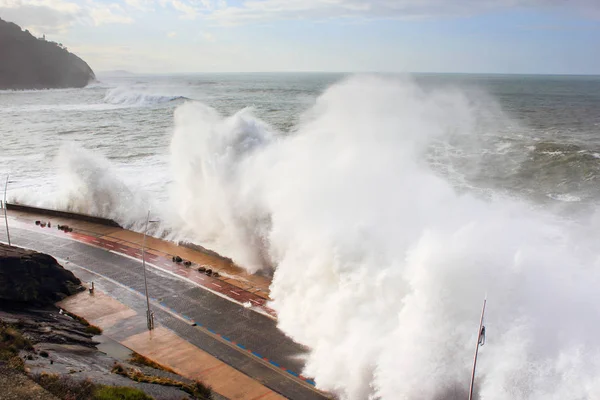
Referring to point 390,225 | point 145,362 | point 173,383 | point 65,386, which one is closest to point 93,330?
point 145,362

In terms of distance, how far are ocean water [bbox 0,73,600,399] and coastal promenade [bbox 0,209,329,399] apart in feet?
3.41

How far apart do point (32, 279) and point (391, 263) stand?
52.2ft

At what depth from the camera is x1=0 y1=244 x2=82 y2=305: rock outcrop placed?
70.5ft

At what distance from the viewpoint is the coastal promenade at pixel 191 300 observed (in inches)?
693

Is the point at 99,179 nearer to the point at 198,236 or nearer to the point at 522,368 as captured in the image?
the point at 198,236

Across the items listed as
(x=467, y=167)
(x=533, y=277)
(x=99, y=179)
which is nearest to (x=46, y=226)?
(x=99, y=179)

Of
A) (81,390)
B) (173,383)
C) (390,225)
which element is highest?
(390,225)

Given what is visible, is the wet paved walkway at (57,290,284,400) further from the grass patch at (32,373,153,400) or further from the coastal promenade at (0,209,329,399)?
the grass patch at (32,373,153,400)

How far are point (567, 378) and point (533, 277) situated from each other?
4113mm

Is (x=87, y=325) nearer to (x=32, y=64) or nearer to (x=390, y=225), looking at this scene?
(x=390, y=225)

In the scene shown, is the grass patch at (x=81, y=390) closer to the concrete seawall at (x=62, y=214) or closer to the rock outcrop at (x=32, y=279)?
the rock outcrop at (x=32, y=279)

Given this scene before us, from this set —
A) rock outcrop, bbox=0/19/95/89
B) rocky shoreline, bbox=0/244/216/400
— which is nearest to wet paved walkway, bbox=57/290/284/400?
rocky shoreline, bbox=0/244/216/400

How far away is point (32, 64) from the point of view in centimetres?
16425

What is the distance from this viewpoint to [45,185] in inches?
1812
